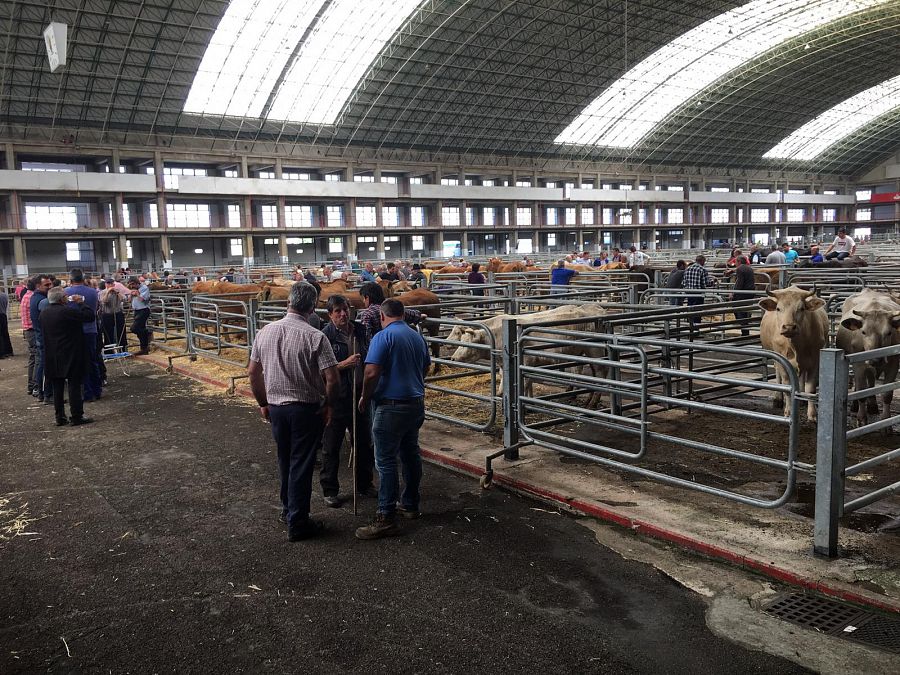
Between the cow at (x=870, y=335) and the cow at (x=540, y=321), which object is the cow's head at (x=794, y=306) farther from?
the cow at (x=540, y=321)

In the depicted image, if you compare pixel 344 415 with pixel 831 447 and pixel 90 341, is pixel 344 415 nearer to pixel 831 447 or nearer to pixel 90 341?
pixel 831 447

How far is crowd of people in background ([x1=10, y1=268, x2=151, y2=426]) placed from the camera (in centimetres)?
1055

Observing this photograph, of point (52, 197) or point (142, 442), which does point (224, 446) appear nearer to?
point (142, 442)

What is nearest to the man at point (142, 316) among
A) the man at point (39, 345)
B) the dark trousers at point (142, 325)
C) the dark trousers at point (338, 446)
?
the dark trousers at point (142, 325)

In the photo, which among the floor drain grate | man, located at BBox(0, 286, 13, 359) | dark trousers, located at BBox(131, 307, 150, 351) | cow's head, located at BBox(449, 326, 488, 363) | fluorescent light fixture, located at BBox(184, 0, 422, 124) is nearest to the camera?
the floor drain grate

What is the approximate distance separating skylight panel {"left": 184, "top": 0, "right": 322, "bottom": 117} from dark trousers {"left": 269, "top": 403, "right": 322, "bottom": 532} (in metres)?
42.6

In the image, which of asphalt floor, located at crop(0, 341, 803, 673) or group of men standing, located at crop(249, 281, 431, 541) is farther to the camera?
group of men standing, located at crop(249, 281, 431, 541)

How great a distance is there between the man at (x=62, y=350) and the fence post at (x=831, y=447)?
32.0 ft

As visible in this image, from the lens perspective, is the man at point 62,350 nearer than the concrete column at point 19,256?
Yes

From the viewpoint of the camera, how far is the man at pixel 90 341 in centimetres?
1256

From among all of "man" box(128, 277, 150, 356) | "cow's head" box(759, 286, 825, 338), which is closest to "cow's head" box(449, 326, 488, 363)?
"cow's head" box(759, 286, 825, 338)

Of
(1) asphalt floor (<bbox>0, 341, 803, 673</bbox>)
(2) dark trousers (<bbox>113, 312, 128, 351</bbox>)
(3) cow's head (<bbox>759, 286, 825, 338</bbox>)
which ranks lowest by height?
(1) asphalt floor (<bbox>0, 341, 803, 673</bbox>)

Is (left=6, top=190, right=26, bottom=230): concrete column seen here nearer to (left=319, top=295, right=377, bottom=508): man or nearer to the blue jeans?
(left=319, top=295, right=377, bottom=508): man

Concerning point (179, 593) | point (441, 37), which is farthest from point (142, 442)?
point (441, 37)
